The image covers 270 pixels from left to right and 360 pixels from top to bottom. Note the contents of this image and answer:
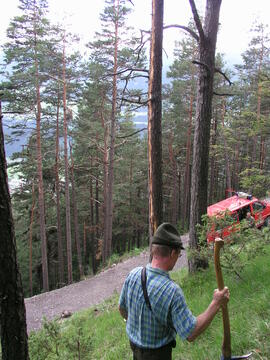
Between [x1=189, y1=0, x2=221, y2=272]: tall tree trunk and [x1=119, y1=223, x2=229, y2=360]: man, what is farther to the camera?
[x1=189, y1=0, x2=221, y2=272]: tall tree trunk

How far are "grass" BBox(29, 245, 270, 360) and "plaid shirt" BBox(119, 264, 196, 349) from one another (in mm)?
1331

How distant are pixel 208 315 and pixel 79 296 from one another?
1189 cm

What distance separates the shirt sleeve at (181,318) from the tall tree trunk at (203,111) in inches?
176

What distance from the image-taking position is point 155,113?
6.87 meters

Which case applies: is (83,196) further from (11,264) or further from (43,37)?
(11,264)

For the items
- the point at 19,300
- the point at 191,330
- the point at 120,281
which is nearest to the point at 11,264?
the point at 19,300

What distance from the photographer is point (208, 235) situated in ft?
18.7

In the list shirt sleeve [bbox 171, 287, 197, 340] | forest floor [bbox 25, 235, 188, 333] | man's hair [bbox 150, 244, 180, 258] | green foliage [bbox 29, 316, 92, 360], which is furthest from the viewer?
forest floor [bbox 25, 235, 188, 333]

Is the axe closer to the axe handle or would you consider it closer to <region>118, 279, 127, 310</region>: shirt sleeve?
the axe handle

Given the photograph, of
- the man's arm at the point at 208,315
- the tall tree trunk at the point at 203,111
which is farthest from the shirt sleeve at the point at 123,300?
the tall tree trunk at the point at 203,111

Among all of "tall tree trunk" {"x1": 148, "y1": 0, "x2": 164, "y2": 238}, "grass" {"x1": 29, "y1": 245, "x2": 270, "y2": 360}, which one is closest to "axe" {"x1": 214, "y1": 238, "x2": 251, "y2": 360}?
"grass" {"x1": 29, "y1": 245, "x2": 270, "y2": 360}

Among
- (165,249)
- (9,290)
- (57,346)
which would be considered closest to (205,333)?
(57,346)

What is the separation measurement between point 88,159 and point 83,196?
387 cm

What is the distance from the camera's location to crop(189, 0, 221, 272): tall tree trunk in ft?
21.5
